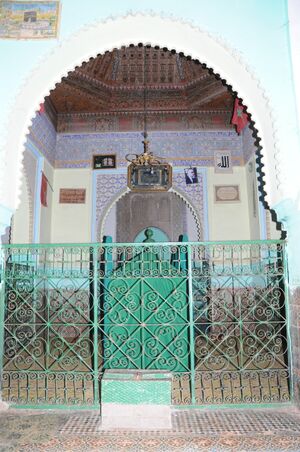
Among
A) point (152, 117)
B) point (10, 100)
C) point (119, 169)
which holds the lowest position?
point (10, 100)

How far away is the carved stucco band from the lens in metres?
3.03

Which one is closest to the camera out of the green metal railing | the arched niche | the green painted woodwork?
the green painted woodwork

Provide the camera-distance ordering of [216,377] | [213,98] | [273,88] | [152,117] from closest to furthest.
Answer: [273,88] → [216,377] → [213,98] → [152,117]

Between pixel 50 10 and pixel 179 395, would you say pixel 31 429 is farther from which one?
pixel 50 10

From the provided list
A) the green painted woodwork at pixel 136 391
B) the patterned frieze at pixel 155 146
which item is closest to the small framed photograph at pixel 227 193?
the patterned frieze at pixel 155 146

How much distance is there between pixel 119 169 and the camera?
22.1ft

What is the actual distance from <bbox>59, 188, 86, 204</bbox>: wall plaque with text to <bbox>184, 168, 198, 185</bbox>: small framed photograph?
73.2 inches

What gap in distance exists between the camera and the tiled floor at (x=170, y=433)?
2238 millimetres

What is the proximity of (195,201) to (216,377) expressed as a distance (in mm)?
3550

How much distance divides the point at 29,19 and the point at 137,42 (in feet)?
3.03

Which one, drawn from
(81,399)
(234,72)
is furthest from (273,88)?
(81,399)

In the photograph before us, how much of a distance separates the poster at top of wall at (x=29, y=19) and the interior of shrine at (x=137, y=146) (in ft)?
9.55

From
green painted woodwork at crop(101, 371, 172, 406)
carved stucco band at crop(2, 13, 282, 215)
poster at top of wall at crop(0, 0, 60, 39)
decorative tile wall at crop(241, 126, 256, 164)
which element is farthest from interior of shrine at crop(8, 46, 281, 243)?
green painted woodwork at crop(101, 371, 172, 406)

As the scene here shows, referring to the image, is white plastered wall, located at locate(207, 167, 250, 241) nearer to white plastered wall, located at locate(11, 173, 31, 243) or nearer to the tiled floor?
white plastered wall, located at locate(11, 173, 31, 243)
